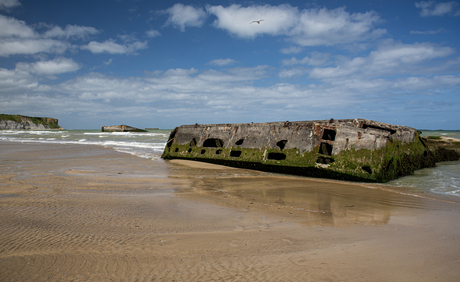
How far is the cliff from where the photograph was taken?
76688 millimetres

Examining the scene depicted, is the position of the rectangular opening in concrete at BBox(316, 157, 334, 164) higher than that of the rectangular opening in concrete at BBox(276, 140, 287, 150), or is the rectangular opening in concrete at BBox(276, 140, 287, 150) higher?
the rectangular opening in concrete at BBox(276, 140, 287, 150)

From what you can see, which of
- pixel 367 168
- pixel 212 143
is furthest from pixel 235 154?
pixel 367 168

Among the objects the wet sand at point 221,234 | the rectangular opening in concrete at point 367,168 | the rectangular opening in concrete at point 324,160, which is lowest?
the wet sand at point 221,234

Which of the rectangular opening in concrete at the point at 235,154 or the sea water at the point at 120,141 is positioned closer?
the rectangular opening in concrete at the point at 235,154

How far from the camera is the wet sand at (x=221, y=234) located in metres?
1.77

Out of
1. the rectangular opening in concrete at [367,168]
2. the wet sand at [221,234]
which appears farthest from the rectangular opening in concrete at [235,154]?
the rectangular opening in concrete at [367,168]

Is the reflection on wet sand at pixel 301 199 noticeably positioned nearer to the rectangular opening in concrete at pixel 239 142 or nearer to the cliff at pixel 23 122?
the rectangular opening in concrete at pixel 239 142

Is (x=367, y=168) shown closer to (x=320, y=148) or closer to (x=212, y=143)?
Result: (x=320, y=148)

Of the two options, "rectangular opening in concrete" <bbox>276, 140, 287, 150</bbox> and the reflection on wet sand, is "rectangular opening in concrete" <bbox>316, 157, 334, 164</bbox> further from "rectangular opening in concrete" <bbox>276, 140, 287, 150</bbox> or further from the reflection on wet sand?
"rectangular opening in concrete" <bbox>276, 140, 287, 150</bbox>

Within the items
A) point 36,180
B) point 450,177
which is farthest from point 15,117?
point 450,177

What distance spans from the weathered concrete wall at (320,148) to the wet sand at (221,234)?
946 mm

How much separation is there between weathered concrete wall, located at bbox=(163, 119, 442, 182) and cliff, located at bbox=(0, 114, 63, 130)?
9438 cm

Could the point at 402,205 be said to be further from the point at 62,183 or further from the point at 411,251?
the point at 62,183

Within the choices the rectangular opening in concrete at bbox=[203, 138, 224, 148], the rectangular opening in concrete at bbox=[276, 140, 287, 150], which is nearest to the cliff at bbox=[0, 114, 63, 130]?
the rectangular opening in concrete at bbox=[203, 138, 224, 148]
